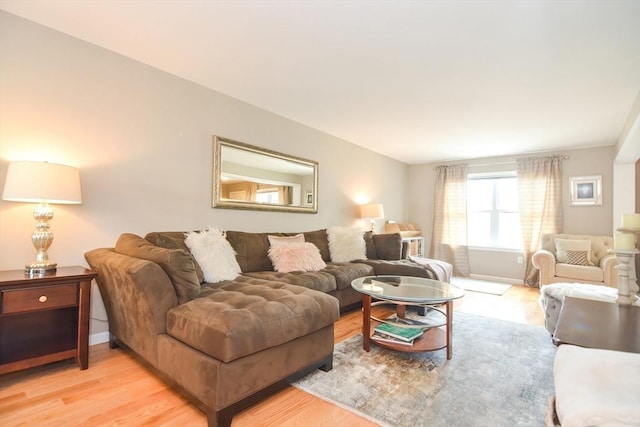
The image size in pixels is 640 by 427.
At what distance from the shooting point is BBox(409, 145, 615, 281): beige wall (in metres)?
4.88

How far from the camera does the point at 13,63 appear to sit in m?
2.11

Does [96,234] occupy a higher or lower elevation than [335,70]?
lower

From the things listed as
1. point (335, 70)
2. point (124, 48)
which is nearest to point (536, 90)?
point (335, 70)

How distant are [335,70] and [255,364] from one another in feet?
7.85

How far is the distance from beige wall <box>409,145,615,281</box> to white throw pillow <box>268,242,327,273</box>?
13.5 ft

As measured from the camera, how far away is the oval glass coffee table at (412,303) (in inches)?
87.4

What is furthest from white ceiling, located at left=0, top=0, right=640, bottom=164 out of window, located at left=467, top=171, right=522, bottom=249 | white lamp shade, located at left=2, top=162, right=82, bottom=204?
window, located at left=467, top=171, right=522, bottom=249

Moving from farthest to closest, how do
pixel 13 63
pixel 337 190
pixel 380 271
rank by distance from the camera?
1. pixel 337 190
2. pixel 380 271
3. pixel 13 63

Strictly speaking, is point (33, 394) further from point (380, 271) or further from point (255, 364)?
point (380, 271)

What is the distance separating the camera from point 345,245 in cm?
404

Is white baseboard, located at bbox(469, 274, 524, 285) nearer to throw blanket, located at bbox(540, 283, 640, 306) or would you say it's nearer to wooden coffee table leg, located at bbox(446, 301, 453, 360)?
throw blanket, located at bbox(540, 283, 640, 306)

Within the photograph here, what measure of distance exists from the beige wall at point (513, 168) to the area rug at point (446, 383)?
11.2 feet

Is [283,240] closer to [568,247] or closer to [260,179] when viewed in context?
[260,179]

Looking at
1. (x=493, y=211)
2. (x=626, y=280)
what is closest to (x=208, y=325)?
(x=626, y=280)
